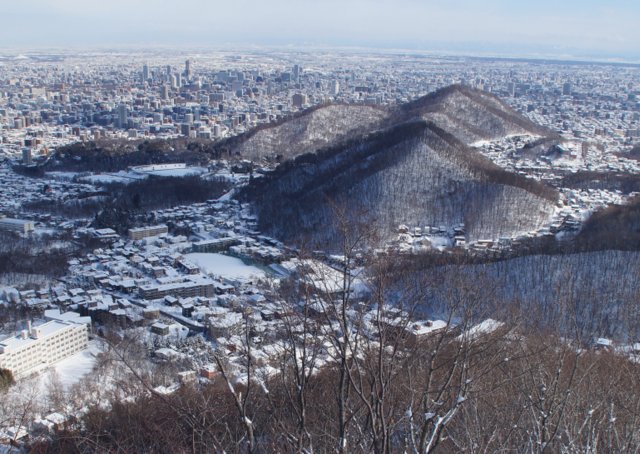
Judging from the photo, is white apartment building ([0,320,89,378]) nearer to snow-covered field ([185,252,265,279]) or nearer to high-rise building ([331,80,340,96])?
snow-covered field ([185,252,265,279])

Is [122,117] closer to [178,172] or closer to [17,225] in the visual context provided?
[178,172]

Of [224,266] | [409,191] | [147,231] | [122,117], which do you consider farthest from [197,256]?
[122,117]

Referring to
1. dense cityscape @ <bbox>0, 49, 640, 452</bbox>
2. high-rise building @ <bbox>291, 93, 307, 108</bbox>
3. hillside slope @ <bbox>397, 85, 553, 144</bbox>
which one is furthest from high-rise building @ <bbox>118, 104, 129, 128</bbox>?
hillside slope @ <bbox>397, 85, 553, 144</bbox>

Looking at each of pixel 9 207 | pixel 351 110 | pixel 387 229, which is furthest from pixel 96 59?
pixel 387 229

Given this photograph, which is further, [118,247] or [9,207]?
[9,207]

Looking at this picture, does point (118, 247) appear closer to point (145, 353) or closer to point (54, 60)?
point (145, 353)

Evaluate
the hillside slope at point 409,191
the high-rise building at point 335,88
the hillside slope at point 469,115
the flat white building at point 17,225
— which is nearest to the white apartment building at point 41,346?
the hillside slope at point 409,191

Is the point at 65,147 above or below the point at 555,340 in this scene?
below

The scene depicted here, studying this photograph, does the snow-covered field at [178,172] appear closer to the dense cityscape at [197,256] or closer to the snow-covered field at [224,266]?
the dense cityscape at [197,256]
